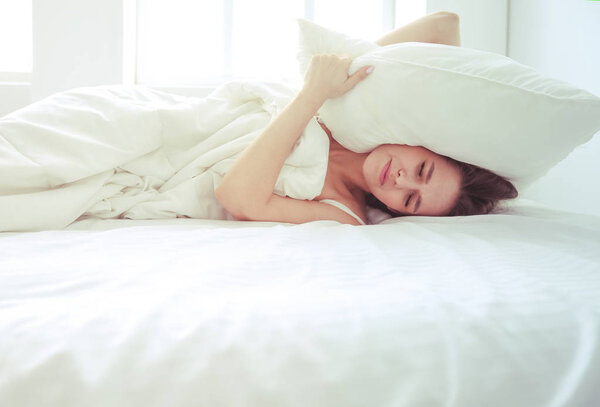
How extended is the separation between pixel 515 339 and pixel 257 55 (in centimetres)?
255

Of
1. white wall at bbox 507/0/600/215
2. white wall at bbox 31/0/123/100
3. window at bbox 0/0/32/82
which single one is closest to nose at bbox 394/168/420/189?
white wall at bbox 507/0/600/215

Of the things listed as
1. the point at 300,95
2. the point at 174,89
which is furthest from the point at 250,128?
the point at 174,89

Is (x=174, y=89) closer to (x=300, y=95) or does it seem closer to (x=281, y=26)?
(x=281, y=26)

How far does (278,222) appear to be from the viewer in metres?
0.95

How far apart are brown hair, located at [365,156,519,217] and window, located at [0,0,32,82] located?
268cm

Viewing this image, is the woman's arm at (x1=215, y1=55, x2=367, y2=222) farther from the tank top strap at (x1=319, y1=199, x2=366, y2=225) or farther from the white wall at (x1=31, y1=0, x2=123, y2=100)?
the white wall at (x1=31, y1=0, x2=123, y2=100)

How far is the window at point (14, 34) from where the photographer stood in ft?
8.23

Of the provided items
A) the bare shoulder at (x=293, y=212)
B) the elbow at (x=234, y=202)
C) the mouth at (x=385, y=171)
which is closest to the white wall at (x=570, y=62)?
the mouth at (x=385, y=171)

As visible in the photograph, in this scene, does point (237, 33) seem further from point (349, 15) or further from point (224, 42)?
point (349, 15)

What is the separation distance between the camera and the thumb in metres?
0.93

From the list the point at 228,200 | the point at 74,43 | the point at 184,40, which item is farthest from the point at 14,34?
the point at 228,200

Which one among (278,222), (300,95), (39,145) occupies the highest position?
(300,95)

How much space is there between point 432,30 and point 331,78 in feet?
1.67

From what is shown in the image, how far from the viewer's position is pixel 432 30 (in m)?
1.24
